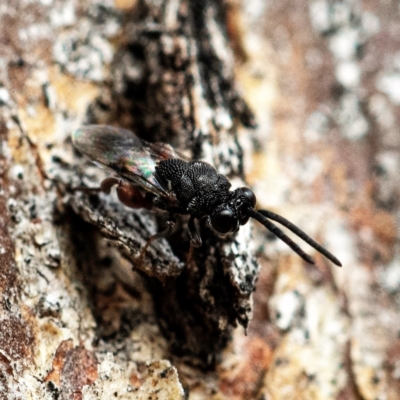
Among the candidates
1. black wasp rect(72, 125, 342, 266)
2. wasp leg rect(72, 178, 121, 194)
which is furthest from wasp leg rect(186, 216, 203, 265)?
wasp leg rect(72, 178, 121, 194)

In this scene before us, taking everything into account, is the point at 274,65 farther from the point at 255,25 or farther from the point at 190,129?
the point at 190,129

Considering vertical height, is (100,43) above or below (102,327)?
above

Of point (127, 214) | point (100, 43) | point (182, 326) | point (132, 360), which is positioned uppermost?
point (100, 43)

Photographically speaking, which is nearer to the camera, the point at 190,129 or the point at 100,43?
the point at 190,129

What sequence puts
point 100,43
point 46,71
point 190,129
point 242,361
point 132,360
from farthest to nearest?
point 100,43
point 46,71
point 190,129
point 242,361
point 132,360

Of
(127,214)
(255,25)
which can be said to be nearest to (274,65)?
(255,25)

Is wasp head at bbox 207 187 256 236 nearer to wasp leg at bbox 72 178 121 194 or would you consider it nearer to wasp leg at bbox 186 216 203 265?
wasp leg at bbox 186 216 203 265

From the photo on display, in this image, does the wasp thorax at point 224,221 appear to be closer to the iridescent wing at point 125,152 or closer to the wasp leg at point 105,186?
the iridescent wing at point 125,152
